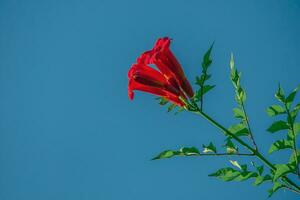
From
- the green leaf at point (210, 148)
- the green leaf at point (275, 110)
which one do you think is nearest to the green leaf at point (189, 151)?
the green leaf at point (210, 148)

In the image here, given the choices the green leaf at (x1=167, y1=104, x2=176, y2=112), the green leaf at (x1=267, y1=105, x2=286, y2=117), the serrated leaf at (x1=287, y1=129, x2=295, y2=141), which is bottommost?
the serrated leaf at (x1=287, y1=129, x2=295, y2=141)

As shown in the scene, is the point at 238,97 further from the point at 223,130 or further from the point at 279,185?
the point at 279,185

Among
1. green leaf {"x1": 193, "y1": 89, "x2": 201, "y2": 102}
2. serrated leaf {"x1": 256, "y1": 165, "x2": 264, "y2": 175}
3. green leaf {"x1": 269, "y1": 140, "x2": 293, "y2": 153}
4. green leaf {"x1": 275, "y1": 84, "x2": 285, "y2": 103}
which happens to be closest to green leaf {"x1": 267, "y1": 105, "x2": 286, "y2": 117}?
green leaf {"x1": 275, "y1": 84, "x2": 285, "y2": 103}

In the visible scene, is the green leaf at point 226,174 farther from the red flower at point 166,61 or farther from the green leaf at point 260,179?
the red flower at point 166,61

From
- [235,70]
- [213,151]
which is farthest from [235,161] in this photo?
[235,70]

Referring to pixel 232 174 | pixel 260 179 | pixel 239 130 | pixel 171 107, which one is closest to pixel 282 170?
pixel 260 179

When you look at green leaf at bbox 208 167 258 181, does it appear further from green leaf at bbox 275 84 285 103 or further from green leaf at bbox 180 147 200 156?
green leaf at bbox 275 84 285 103

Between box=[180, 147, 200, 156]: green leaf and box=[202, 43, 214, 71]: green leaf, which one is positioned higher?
box=[202, 43, 214, 71]: green leaf
